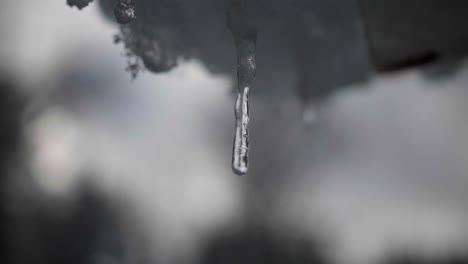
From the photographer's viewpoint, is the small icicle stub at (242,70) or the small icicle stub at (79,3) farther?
the small icicle stub at (79,3)

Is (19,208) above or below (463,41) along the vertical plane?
below

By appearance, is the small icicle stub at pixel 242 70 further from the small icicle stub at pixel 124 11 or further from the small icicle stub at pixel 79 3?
the small icicle stub at pixel 79 3

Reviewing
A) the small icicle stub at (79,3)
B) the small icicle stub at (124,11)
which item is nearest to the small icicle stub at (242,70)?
the small icicle stub at (124,11)

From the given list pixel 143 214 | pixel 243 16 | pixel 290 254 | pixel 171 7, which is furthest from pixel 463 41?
pixel 143 214

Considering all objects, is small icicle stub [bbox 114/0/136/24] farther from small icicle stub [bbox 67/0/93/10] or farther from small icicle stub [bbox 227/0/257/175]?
small icicle stub [bbox 227/0/257/175]

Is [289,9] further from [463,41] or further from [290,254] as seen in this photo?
[290,254]

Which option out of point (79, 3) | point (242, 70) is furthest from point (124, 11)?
point (242, 70)
